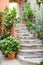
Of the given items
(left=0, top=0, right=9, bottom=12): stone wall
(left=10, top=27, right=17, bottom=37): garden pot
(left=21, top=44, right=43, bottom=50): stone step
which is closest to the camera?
(left=21, top=44, right=43, bottom=50): stone step

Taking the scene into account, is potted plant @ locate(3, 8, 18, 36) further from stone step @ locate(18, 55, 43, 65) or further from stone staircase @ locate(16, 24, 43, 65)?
stone step @ locate(18, 55, 43, 65)

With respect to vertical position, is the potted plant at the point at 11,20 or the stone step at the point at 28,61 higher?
the potted plant at the point at 11,20

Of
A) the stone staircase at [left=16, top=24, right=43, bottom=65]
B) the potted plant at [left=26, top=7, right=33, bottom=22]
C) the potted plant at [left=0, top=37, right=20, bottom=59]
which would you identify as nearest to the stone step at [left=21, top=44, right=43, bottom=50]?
the stone staircase at [left=16, top=24, right=43, bottom=65]

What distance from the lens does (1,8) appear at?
1218 centimetres

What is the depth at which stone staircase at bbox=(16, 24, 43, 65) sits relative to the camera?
25.1 feet

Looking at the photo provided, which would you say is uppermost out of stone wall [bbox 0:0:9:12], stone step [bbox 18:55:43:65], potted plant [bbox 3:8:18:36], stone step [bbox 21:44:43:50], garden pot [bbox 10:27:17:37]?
stone wall [bbox 0:0:9:12]

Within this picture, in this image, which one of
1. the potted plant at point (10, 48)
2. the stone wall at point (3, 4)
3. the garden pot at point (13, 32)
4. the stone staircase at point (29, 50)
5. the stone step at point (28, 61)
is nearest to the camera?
the stone step at point (28, 61)

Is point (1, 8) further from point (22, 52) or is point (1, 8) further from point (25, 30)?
point (22, 52)

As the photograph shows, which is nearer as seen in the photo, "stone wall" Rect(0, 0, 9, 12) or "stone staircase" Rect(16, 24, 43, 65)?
"stone staircase" Rect(16, 24, 43, 65)

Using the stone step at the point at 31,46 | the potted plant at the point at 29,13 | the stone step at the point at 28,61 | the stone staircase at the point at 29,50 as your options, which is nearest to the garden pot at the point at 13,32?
the stone staircase at the point at 29,50

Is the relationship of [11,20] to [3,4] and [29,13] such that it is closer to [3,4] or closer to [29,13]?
[29,13]

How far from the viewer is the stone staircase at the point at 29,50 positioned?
302 inches

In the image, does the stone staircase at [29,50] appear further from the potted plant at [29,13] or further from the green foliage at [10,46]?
the potted plant at [29,13]

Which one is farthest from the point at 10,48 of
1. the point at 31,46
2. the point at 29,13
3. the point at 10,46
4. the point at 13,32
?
A: the point at 29,13
